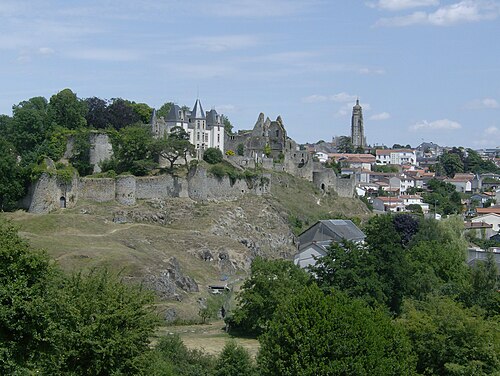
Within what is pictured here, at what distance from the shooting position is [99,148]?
66938 mm

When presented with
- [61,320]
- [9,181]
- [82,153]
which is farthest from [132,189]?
[61,320]

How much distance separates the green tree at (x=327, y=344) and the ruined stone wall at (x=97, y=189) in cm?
3425

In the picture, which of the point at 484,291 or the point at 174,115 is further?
the point at 174,115

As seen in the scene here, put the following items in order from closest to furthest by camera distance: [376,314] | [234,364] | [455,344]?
[234,364], [376,314], [455,344]

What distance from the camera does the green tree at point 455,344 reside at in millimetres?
32438

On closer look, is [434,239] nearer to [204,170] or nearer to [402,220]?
[402,220]

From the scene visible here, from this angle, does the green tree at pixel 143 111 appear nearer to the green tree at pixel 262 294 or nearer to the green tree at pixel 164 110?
the green tree at pixel 164 110

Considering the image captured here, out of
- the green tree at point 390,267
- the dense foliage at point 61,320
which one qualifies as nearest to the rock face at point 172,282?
the green tree at point 390,267

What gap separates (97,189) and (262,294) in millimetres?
22260

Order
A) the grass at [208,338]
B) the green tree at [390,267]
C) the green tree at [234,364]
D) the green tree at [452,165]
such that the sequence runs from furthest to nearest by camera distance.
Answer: the green tree at [452,165]
the green tree at [390,267]
the grass at [208,338]
the green tree at [234,364]

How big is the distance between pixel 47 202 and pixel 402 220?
100 ft

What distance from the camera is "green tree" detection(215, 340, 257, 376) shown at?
3133cm

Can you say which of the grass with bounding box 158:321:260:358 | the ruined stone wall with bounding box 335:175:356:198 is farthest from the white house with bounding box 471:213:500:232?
Answer: the grass with bounding box 158:321:260:358

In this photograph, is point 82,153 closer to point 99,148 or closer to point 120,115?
point 99,148
